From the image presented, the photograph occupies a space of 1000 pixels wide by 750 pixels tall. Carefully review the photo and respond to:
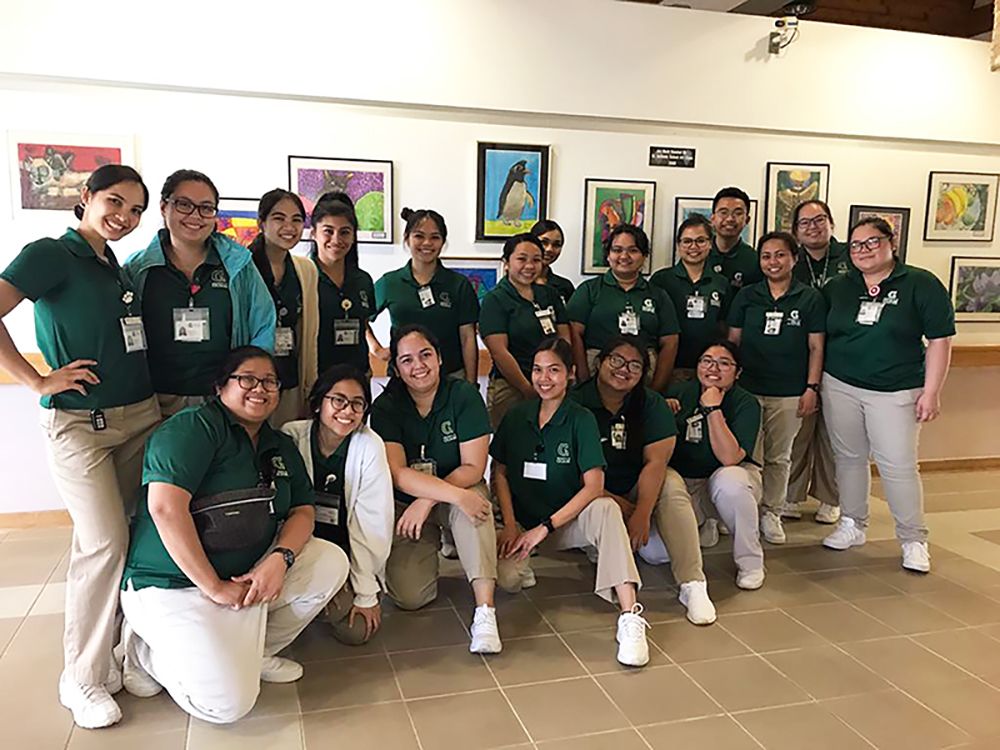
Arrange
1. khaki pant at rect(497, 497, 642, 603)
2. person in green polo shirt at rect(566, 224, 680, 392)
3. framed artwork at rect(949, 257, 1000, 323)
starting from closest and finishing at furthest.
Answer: khaki pant at rect(497, 497, 642, 603)
person in green polo shirt at rect(566, 224, 680, 392)
framed artwork at rect(949, 257, 1000, 323)

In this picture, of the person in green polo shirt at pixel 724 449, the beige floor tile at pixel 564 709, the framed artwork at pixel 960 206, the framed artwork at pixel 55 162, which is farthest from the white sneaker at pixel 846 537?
the framed artwork at pixel 55 162

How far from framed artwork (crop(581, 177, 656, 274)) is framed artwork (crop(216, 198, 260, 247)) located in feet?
6.36

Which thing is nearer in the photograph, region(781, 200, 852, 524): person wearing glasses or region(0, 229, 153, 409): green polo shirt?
region(0, 229, 153, 409): green polo shirt

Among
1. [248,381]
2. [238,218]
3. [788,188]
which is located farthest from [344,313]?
[788,188]

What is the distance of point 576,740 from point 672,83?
3.82 m

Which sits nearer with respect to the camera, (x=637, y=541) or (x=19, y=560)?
(x=637, y=541)

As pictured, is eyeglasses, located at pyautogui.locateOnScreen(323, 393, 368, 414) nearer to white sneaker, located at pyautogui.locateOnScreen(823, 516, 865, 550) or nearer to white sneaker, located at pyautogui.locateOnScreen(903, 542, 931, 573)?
white sneaker, located at pyautogui.locateOnScreen(823, 516, 865, 550)

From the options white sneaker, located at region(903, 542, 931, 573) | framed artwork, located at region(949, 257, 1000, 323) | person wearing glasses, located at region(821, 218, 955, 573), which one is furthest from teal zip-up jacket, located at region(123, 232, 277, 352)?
framed artwork, located at region(949, 257, 1000, 323)

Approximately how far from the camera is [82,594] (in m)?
2.39

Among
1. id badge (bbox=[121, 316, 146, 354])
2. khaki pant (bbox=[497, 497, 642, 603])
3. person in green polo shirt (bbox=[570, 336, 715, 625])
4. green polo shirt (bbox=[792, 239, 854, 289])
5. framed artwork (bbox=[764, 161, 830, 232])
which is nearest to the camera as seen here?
id badge (bbox=[121, 316, 146, 354])

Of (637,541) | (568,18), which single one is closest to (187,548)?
(637,541)

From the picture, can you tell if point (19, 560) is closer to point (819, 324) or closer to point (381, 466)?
point (381, 466)

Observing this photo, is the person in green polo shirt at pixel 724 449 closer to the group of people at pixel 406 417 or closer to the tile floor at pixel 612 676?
the group of people at pixel 406 417

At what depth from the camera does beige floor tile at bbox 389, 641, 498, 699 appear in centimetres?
259
